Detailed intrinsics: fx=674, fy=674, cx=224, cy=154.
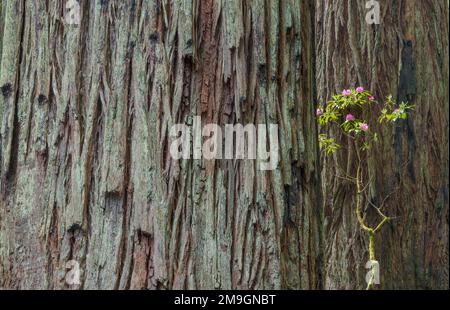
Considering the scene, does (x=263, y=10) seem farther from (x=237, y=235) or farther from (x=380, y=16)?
(x=380, y=16)

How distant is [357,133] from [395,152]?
1.52 ft

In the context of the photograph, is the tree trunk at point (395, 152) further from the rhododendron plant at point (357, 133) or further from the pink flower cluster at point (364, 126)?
the pink flower cluster at point (364, 126)

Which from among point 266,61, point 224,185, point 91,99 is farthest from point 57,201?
point 266,61

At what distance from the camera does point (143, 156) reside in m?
2.11

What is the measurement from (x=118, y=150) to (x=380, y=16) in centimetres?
371

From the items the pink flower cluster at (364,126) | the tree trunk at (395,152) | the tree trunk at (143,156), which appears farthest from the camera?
the tree trunk at (395,152)

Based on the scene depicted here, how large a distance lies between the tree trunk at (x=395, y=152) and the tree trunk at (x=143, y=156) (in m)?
2.90

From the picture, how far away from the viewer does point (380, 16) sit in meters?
5.31

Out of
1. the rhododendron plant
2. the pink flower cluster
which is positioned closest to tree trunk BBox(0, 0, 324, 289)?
the pink flower cluster

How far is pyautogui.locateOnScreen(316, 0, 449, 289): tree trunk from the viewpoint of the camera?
16.6ft

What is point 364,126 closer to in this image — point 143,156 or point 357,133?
point 357,133

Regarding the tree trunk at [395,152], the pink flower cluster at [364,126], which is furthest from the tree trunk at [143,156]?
the tree trunk at [395,152]

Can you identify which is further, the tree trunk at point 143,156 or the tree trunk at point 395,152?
the tree trunk at point 395,152

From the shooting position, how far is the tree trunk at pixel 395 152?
5074mm
